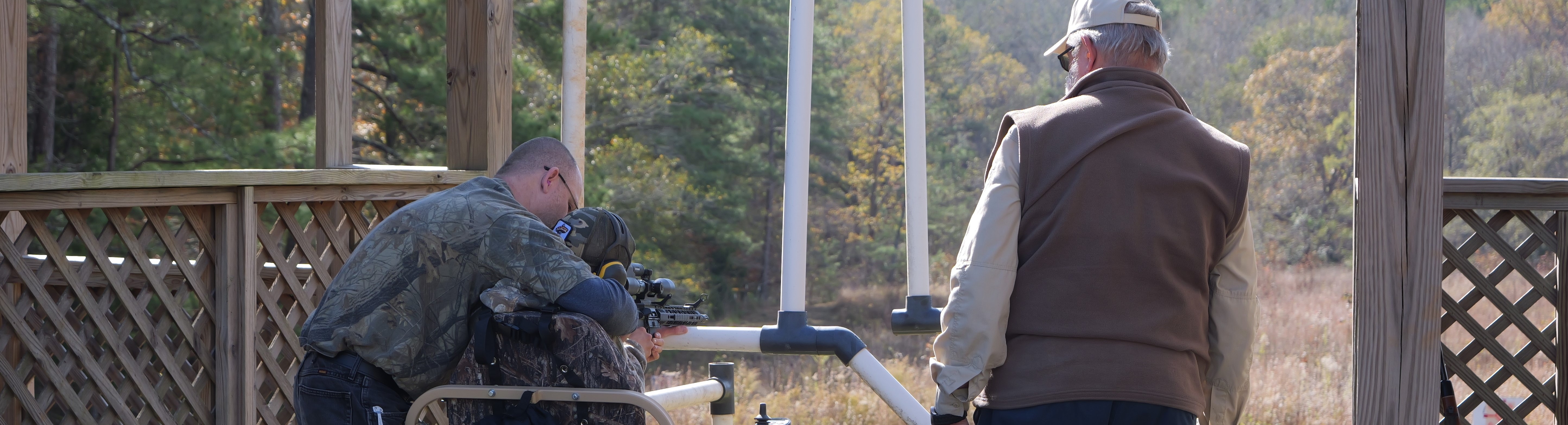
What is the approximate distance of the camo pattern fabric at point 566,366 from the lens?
2.44 meters

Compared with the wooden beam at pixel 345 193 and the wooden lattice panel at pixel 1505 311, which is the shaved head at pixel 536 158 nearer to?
the wooden beam at pixel 345 193

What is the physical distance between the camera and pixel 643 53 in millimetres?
18922

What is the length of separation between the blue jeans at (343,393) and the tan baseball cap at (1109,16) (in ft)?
5.56

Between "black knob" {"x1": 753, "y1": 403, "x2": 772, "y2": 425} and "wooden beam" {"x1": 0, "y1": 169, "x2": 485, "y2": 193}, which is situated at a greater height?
"wooden beam" {"x1": 0, "y1": 169, "x2": 485, "y2": 193}

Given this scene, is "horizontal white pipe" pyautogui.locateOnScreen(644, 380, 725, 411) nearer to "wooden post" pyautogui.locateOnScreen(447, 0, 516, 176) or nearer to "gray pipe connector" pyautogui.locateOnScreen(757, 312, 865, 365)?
"gray pipe connector" pyautogui.locateOnScreen(757, 312, 865, 365)

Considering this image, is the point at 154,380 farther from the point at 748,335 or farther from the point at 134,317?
the point at 748,335

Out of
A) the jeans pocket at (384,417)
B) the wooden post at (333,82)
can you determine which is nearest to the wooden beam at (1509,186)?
the jeans pocket at (384,417)

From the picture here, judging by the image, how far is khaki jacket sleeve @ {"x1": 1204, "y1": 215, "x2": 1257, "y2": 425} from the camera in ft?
6.77

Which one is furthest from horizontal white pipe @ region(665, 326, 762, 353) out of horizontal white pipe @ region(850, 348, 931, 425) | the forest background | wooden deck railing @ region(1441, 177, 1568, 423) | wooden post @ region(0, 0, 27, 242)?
the forest background

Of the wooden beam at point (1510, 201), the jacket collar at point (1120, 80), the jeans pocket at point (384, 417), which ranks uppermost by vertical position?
the jacket collar at point (1120, 80)

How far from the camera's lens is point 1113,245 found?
190 cm

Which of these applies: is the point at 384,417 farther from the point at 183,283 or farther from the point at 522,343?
the point at 183,283

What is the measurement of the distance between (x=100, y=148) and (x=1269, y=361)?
1506 cm

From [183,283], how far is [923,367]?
50.9 ft
